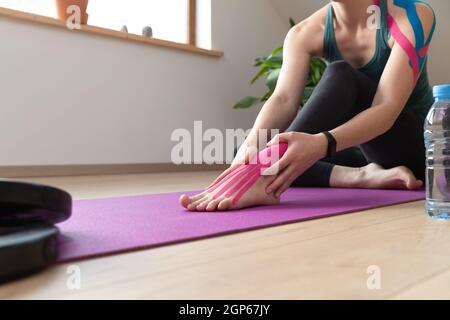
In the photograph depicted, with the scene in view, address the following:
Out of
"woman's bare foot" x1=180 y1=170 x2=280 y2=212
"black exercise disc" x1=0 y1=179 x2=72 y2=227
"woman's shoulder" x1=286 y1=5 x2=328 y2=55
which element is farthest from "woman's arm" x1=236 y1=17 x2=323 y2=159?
"black exercise disc" x1=0 y1=179 x2=72 y2=227

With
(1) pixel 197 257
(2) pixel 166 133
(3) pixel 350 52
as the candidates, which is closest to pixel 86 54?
(2) pixel 166 133

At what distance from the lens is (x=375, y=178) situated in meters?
1.41

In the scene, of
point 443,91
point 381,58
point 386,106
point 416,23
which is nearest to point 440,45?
point 381,58

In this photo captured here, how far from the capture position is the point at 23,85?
2201 millimetres

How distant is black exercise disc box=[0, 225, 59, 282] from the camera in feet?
1.55

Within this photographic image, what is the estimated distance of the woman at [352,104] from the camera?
1035 mm

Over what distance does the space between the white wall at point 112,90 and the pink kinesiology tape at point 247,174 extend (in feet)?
4.91

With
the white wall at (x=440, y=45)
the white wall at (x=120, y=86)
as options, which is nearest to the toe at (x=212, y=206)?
the white wall at (x=120, y=86)

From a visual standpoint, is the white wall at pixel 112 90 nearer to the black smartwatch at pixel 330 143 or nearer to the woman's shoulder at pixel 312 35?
the woman's shoulder at pixel 312 35

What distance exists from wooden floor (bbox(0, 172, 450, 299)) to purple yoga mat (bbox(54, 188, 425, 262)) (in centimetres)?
4

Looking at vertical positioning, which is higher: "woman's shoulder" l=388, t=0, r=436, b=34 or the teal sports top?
"woman's shoulder" l=388, t=0, r=436, b=34

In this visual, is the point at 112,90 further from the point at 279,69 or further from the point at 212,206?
the point at 212,206

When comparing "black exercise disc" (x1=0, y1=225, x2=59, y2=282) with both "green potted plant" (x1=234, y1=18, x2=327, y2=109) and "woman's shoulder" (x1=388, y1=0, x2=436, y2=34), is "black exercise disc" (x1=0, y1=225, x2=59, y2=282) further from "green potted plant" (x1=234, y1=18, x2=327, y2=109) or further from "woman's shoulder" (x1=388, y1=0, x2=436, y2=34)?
"green potted plant" (x1=234, y1=18, x2=327, y2=109)
